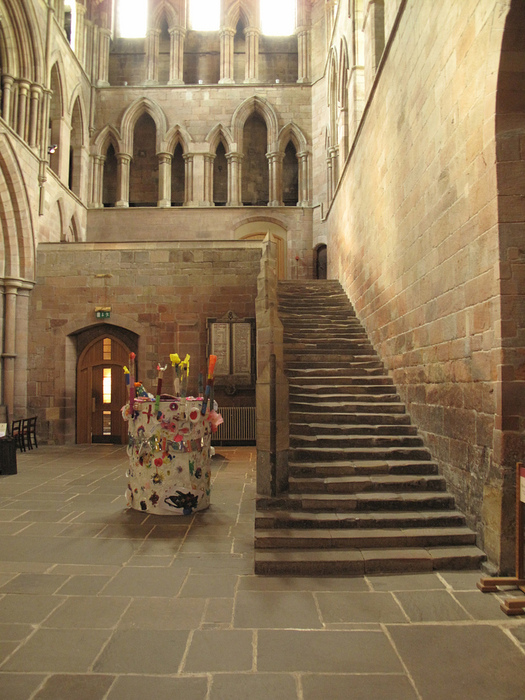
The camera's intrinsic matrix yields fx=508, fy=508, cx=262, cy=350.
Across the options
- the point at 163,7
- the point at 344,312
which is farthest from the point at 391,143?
the point at 163,7

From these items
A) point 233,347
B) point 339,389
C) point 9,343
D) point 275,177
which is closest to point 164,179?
point 275,177

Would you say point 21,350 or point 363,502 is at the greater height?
point 21,350

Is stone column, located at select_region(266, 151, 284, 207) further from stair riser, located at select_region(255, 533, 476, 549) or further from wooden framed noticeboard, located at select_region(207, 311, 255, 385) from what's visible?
stair riser, located at select_region(255, 533, 476, 549)

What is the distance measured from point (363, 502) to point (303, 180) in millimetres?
13379

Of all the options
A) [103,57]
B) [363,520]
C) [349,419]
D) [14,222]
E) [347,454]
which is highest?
[103,57]

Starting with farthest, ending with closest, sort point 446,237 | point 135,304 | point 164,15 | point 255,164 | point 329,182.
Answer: point 255,164 < point 164,15 < point 329,182 < point 135,304 < point 446,237

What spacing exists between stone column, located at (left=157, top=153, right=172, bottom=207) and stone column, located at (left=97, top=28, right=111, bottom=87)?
9.73ft

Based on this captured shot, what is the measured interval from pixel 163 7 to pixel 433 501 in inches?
710

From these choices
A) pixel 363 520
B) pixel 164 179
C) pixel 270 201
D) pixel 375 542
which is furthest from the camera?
pixel 270 201

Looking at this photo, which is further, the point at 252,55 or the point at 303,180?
the point at 252,55

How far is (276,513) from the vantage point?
14.4 ft

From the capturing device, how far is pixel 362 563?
371 centimetres

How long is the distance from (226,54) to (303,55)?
248 cm

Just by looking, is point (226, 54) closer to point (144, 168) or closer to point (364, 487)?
point (144, 168)
